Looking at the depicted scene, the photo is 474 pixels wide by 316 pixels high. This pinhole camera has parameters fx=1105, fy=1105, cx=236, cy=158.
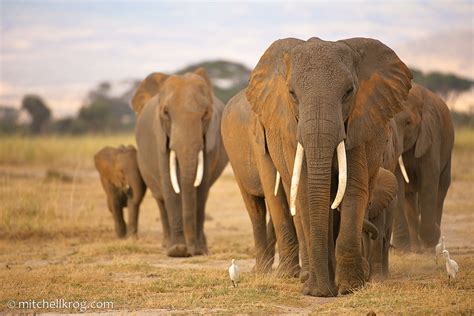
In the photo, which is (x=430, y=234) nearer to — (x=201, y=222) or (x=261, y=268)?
(x=201, y=222)

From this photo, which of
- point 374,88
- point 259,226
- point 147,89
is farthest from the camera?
point 147,89

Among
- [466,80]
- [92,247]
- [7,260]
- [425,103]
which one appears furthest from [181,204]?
[466,80]

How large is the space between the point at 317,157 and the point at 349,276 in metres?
1.23

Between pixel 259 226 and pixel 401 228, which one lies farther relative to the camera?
pixel 401 228

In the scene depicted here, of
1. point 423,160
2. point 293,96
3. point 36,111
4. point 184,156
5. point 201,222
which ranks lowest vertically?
point 36,111

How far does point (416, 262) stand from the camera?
1218 cm

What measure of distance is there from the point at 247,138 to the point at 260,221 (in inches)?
36.9

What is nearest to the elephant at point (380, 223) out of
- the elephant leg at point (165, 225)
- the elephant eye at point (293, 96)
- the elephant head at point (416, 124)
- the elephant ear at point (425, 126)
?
the elephant eye at point (293, 96)

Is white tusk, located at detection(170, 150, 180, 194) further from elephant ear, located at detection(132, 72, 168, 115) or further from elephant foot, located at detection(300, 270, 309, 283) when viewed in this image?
elephant foot, located at detection(300, 270, 309, 283)

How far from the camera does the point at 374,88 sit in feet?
31.3

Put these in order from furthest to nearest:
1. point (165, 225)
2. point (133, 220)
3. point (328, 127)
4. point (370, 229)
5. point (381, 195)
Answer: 1. point (133, 220)
2. point (165, 225)
3. point (381, 195)
4. point (370, 229)
5. point (328, 127)

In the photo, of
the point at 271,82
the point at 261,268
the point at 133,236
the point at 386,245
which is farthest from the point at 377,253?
the point at 133,236

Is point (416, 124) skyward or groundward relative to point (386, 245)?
skyward

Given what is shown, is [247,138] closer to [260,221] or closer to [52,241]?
[260,221]
